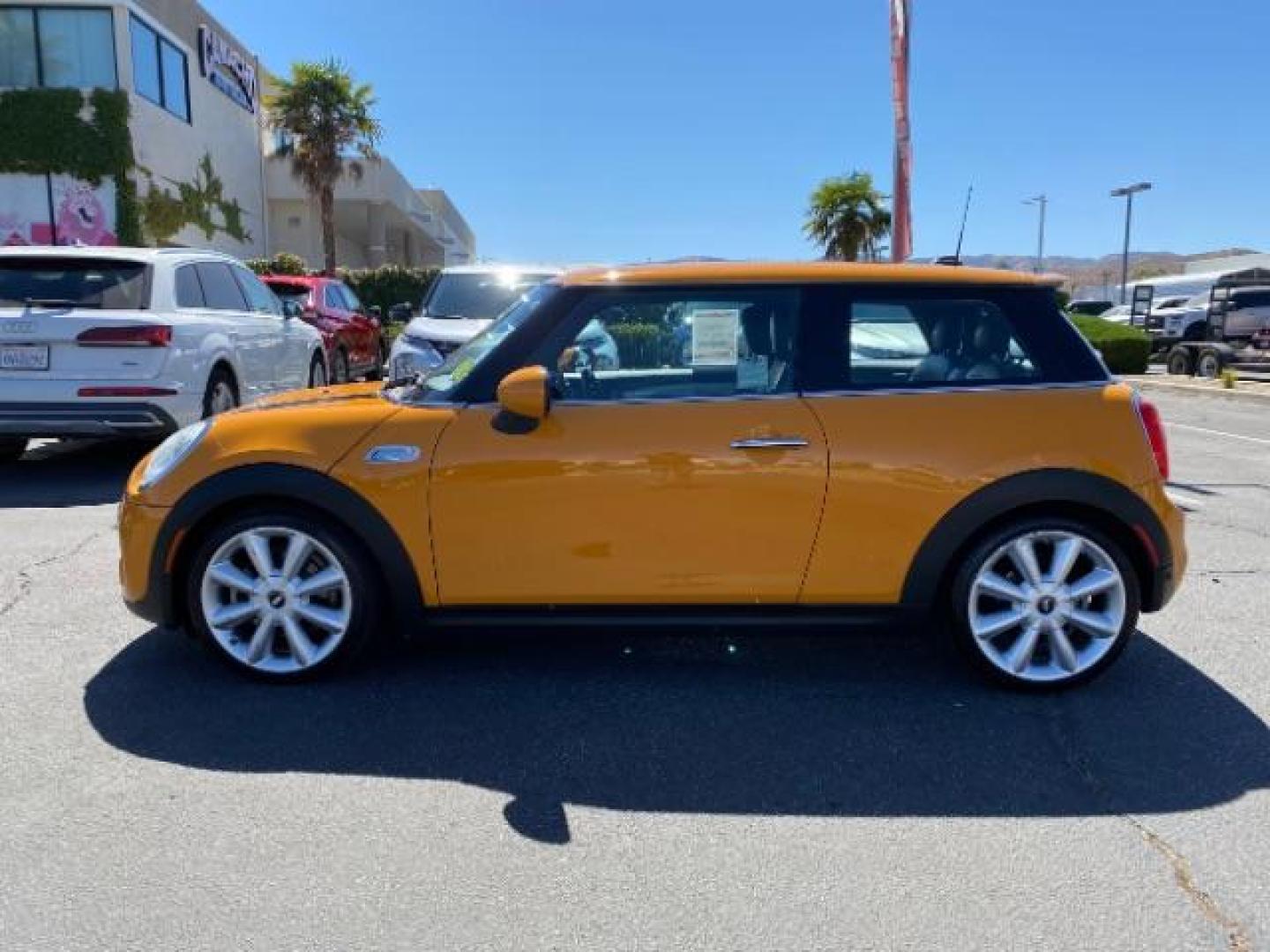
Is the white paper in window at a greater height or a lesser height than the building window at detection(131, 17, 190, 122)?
lesser

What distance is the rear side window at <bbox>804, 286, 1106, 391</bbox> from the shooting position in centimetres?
366

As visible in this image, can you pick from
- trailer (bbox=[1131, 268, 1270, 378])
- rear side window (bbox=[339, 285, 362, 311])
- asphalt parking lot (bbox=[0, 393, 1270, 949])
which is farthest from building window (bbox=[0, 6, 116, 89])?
trailer (bbox=[1131, 268, 1270, 378])

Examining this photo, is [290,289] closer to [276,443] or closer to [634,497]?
[276,443]

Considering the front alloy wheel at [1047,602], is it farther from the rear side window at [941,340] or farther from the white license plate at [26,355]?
the white license plate at [26,355]

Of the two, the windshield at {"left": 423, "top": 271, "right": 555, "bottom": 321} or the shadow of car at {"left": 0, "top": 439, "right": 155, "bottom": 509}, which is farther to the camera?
the windshield at {"left": 423, "top": 271, "right": 555, "bottom": 321}

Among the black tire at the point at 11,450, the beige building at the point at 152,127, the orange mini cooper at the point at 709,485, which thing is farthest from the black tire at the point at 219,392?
the beige building at the point at 152,127

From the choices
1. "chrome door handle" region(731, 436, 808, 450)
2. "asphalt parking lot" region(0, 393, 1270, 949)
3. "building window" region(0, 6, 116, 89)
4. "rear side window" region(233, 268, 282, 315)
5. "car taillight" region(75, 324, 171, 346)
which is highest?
"building window" region(0, 6, 116, 89)

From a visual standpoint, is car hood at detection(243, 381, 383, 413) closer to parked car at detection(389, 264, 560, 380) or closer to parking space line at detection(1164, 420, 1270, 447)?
parked car at detection(389, 264, 560, 380)

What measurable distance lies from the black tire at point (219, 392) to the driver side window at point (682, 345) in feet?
16.0

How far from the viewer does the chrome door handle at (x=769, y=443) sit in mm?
3494

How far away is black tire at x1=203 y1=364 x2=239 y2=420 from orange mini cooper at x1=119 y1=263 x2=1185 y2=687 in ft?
13.8

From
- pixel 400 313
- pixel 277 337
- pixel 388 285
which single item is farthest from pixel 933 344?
pixel 388 285

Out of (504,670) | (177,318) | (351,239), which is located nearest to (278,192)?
(351,239)

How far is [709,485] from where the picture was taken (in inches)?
137
